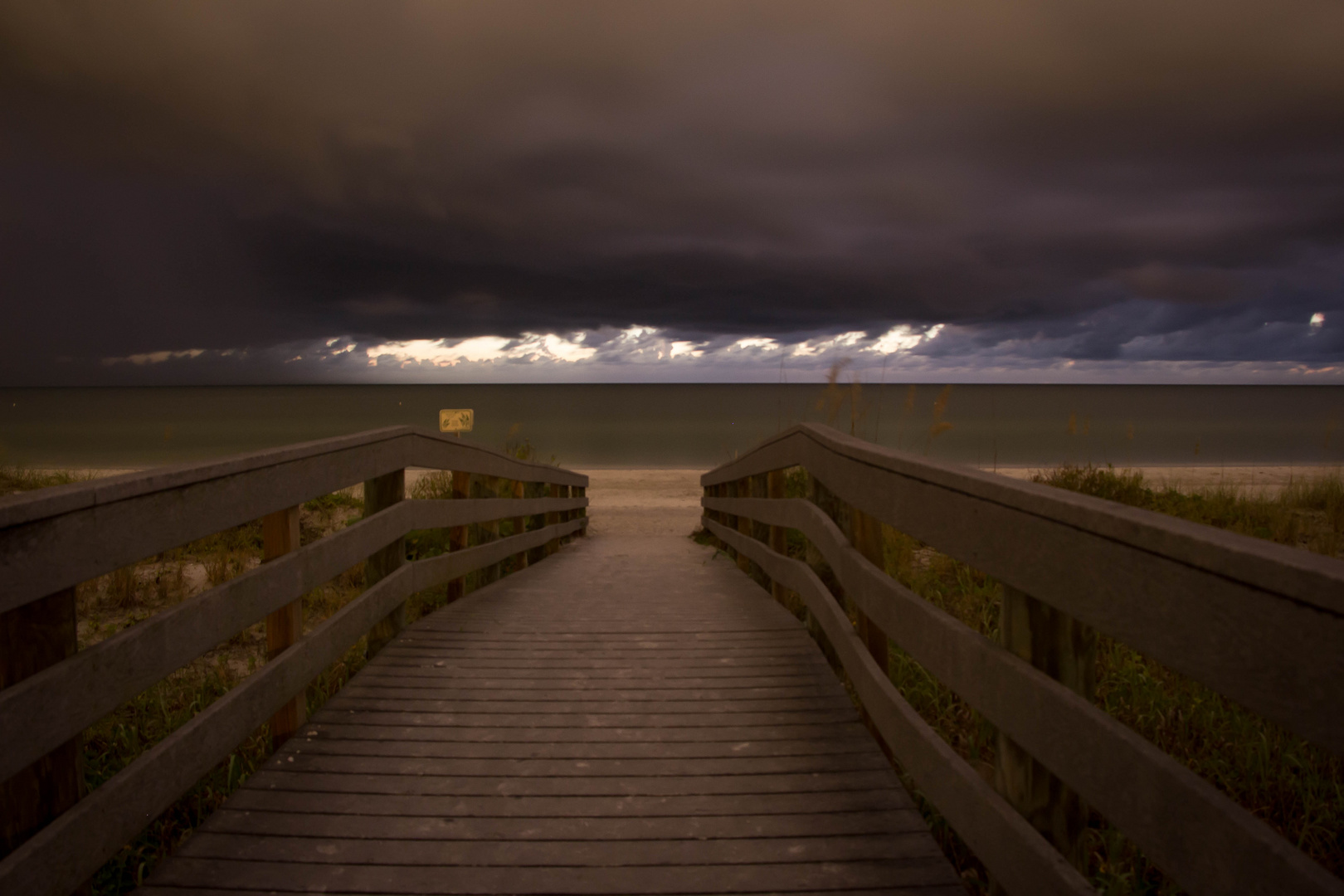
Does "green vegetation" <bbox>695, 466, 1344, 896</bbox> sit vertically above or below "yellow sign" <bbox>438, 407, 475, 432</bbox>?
below

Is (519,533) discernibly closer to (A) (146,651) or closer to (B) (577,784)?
(B) (577,784)

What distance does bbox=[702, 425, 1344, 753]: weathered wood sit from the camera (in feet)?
3.09

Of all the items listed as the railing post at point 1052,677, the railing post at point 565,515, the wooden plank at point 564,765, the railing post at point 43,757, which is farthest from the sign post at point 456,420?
the railing post at point 1052,677

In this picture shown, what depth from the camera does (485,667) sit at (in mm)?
3541

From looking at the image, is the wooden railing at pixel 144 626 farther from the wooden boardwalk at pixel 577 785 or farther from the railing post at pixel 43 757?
the wooden boardwalk at pixel 577 785

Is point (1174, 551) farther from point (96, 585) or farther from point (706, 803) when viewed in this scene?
point (96, 585)

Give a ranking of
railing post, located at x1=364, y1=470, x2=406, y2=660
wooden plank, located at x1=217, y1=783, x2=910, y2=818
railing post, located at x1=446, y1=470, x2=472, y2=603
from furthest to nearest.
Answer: railing post, located at x1=446, y1=470, x2=472, y2=603, railing post, located at x1=364, y1=470, x2=406, y2=660, wooden plank, located at x1=217, y1=783, x2=910, y2=818

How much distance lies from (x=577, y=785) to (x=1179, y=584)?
6.12ft

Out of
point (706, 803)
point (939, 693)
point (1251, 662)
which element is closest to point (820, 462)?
point (939, 693)

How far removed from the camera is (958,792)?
192cm

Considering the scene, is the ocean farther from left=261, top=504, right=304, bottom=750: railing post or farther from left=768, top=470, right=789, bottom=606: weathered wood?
left=261, top=504, right=304, bottom=750: railing post

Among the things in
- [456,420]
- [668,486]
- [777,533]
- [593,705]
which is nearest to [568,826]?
[593,705]

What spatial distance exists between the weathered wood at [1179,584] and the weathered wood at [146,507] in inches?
77.2

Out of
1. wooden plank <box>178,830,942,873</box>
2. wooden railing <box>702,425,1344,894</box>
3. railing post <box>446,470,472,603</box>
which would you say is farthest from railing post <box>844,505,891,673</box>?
railing post <box>446,470,472,603</box>
